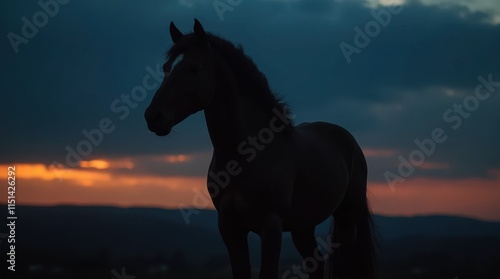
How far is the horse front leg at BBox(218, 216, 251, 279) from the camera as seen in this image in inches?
208

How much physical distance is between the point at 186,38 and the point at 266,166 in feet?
3.92

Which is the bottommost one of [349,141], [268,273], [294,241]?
[268,273]

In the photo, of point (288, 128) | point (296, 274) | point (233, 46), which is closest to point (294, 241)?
point (296, 274)

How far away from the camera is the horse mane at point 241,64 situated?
5109 mm

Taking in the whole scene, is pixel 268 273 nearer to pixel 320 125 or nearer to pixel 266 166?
pixel 266 166

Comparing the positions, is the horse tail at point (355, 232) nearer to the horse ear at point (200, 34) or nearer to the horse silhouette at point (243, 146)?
the horse silhouette at point (243, 146)

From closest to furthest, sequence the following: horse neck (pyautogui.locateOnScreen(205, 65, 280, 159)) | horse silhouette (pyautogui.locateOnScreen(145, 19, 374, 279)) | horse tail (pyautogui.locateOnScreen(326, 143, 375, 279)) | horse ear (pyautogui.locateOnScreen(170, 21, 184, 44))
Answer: horse silhouette (pyautogui.locateOnScreen(145, 19, 374, 279)) < horse neck (pyautogui.locateOnScreen(205, 65, 280, 159)) < horse ear (pyautogui.locateOnScreen(170, 21, 184, 44)) < horse tail (pyautogui.locateOnScreen(326, 143, 375, 279))

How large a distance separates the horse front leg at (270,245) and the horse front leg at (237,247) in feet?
0.96

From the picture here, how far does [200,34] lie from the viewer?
16.8ft

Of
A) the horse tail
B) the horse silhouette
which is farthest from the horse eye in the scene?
the horse tail

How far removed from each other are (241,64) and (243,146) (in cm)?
69

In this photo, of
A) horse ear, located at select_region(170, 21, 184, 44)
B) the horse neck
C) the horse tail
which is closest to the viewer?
the horse neck

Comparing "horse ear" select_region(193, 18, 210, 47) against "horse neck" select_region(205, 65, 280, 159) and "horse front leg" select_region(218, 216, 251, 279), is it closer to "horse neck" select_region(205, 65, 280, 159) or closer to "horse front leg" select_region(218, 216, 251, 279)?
"horse neck" select_region(205, 65, 280, 159)

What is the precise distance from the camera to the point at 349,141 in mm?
7004
